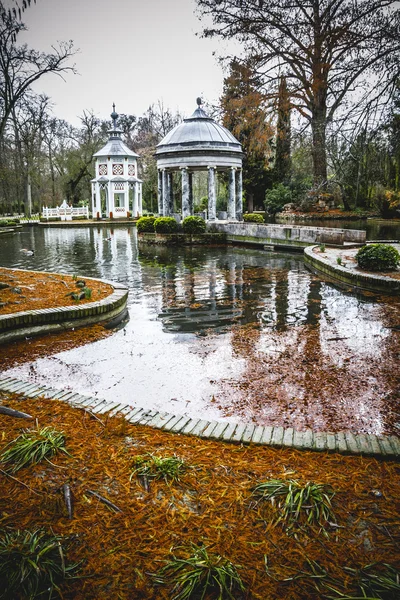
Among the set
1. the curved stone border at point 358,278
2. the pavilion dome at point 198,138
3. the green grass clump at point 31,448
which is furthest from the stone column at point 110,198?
the green grass clump at point 31,448

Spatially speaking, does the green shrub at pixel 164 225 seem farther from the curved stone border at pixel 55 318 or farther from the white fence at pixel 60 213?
the white fence at pixel 60 213

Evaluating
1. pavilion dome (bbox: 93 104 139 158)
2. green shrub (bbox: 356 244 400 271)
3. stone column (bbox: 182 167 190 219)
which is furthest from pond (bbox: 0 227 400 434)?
pavilion dome (bbox: 93 104 139 158)

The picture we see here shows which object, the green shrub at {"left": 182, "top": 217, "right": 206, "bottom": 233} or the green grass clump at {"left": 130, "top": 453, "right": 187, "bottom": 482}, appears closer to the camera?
the green grass clump at {"left": 130, "top": 453, "right": 187, "bottom": 482}

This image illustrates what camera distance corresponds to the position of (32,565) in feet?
6.98

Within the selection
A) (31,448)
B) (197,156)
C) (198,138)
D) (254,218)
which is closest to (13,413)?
(31,448)

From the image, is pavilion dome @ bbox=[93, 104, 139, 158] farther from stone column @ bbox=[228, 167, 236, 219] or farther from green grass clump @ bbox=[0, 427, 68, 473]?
green grass clump @ bbox=[0, 427, 68, 473]

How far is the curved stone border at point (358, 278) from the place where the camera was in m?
10.2

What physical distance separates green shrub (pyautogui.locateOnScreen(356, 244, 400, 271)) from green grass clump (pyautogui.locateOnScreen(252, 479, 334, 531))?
10.1 meters

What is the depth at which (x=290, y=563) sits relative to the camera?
221cm

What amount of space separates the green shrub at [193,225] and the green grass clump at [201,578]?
21450mm

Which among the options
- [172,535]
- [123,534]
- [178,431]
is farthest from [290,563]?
[178,431]

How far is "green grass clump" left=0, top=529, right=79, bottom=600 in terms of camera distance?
2.05m

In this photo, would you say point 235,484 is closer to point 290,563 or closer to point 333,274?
point 290,563

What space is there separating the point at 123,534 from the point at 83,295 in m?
6.62
